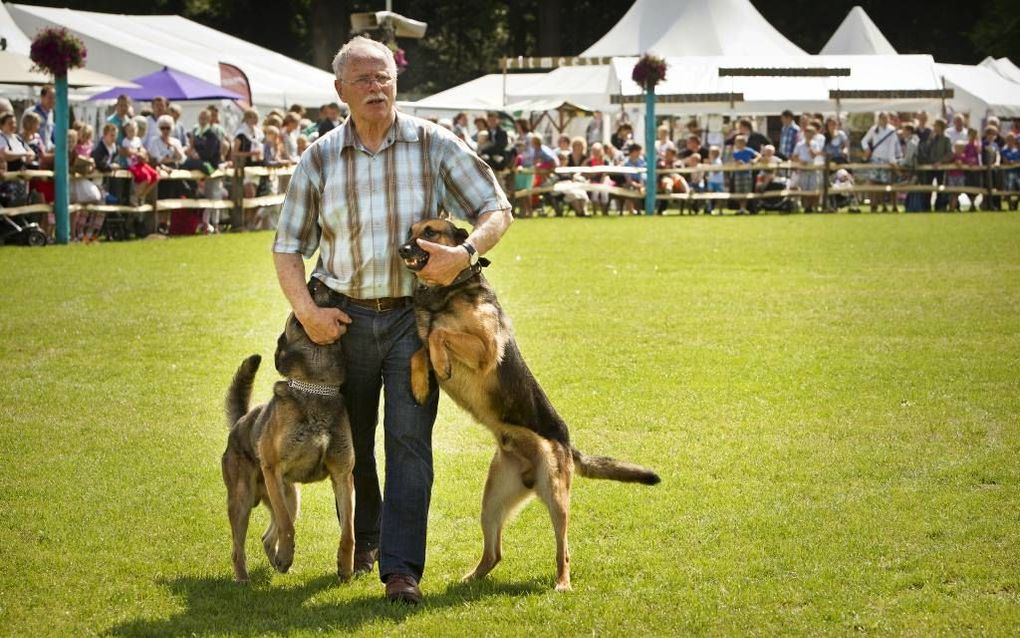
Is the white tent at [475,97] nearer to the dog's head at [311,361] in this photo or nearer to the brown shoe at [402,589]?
the dog's head at [311,361]

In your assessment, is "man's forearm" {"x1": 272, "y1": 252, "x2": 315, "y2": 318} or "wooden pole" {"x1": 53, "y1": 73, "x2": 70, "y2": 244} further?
"wooden pole" {"x1": 53, "y1": 73, "x2": 70, "y2": 244}

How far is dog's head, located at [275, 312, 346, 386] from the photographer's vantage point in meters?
5.10

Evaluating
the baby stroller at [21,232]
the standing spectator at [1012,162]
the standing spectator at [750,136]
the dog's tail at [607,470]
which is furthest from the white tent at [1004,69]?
the dog's tail at [607,470]

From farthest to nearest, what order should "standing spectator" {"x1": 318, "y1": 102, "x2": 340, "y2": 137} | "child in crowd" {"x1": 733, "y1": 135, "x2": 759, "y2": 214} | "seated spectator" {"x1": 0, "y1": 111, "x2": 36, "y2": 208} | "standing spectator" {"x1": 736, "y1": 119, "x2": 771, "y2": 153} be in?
"standing spectator" {"x1": 736, "y1": 119, "x2": 771, "y2": 153}, "child in crowd" {"x1": 733, "y1": 135, "x2": 759, "y2": 214}, "standing spectator" {"x1": 318, "y1": 102, "x2": 340, "y2": 137}, "seated spectator" {"x1": 0, "y1": 111, "x2": 36, "y2": 208}

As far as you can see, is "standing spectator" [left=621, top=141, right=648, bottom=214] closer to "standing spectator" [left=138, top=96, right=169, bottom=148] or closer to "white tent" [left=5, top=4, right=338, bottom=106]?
"white tent" [left=5, top=4, right=338, bottom=106]

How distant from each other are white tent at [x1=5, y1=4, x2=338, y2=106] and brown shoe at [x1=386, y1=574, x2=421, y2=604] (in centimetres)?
2719

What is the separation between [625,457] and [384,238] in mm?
2819

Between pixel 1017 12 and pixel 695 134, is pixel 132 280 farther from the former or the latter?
pixel 1017 12

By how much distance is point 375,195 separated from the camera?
495 centimetres

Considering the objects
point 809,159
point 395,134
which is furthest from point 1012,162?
point 395,134

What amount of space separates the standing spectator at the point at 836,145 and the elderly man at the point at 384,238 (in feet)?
84.1

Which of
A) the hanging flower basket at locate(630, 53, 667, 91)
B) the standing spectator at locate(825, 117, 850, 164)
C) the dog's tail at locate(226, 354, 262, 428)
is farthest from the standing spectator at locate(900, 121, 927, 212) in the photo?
the dog's tail at locate(226, 354, 262, 428)

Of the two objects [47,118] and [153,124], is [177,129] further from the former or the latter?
[47,118]

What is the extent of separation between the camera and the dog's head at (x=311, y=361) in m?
5.10
